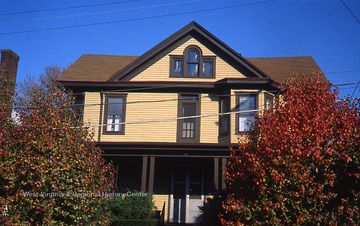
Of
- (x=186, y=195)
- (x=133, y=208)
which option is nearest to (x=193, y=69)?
(x=186, y=195)

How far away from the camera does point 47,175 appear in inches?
532

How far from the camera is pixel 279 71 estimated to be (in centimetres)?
2447

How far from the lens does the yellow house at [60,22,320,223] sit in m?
21.2

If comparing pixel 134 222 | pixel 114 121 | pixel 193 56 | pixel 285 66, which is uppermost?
pixel 285 66

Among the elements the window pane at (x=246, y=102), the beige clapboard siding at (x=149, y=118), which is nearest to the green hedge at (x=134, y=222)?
the beige clapboard siding at (x=149, y=118)

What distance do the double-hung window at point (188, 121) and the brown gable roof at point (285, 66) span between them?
460 centimetres

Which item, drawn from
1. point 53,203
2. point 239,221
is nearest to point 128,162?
point 53,203

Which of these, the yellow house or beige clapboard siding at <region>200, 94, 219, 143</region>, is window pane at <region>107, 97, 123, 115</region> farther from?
beige clapboard siding at <region>200, 94, 219, 143</region>

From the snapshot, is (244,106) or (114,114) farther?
(114,114)

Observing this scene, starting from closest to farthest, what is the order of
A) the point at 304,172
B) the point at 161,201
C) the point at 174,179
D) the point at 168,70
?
the point at 304,172
the point at 161,201
the point at 174,179
the point at 168,70

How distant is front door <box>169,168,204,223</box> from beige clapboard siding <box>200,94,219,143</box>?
1.84m

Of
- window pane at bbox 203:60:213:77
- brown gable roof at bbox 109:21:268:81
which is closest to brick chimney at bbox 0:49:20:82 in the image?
brown gable roof at bbox 109:21:268:81

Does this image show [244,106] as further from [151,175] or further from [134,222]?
[134,222]

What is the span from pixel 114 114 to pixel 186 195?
5.41 meters
